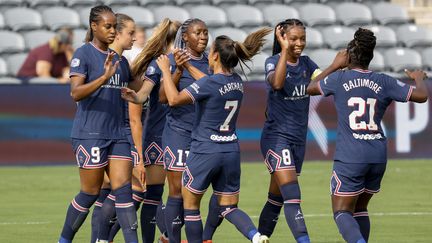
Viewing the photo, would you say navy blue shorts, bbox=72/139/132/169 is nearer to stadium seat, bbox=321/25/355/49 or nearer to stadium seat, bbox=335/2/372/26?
stadium seat, bbox=321/25/355/49

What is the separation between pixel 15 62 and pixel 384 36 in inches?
322

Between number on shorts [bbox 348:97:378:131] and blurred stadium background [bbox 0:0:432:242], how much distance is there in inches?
97.3

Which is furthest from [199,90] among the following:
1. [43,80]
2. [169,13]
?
[169,13]

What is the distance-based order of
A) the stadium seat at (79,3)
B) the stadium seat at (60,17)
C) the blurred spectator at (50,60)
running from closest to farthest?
the blurred spectator at (50,60) < the stadium seat at (60,17) < the stadium seat at (79,3)

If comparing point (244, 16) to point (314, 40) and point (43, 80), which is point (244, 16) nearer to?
point (314, 40)

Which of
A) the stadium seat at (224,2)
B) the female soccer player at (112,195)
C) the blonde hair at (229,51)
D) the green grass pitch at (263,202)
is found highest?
the blonde hair at (229,51)

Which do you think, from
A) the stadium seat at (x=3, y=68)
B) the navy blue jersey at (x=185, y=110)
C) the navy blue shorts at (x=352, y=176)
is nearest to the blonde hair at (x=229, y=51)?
the navy blue jersey at (x=185, y=110)

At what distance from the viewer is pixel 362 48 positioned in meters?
9.98

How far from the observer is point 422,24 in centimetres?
2627

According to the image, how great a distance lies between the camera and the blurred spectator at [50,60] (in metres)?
19.7

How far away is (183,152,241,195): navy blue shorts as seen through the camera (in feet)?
33.3

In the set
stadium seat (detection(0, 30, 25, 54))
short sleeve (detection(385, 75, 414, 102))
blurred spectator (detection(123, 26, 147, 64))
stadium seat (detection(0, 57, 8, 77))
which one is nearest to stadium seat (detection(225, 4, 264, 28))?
A: stadium seat (detection(0, 30, 25, 54))

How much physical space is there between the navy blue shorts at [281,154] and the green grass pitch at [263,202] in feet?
4.51

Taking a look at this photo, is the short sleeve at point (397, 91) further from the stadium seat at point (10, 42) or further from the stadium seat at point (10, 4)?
the stadium seat at point (10, 4)
